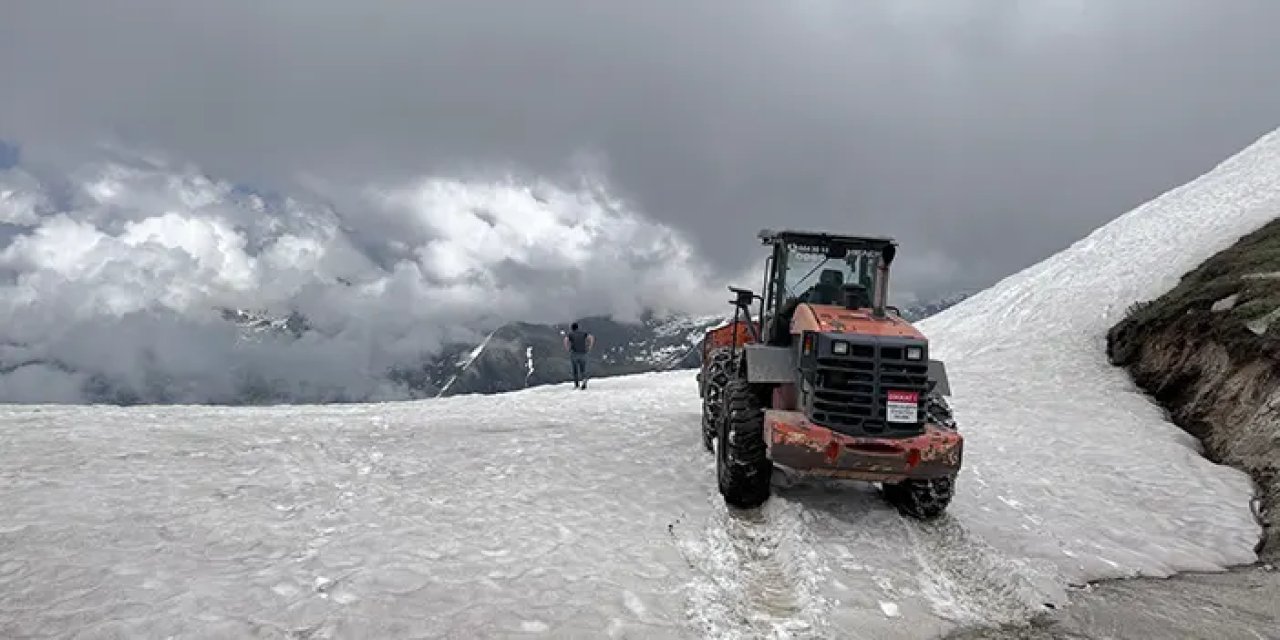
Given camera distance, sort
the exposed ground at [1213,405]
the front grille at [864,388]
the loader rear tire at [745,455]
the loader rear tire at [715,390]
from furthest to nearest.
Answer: the loader rear tire at [715,390], the loader rear tire at [745,455], the front grille at [864,388], the exposed ground at [1213,405]

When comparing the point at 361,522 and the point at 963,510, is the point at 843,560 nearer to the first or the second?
the point at 963,510

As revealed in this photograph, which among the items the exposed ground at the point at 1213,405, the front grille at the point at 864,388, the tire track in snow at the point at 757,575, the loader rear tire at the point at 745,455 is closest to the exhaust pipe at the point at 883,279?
the front grille at the point at 864,388

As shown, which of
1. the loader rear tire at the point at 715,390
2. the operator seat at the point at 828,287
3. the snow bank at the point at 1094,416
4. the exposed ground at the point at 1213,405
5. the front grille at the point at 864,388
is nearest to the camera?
the exposed ground at the point at 1213,405

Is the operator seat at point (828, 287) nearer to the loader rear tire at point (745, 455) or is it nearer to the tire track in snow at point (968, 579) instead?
the loader rear tire at point (745, 455)

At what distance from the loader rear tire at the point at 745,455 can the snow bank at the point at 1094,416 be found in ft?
9.58

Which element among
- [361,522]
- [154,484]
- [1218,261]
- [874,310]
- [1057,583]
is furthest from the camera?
[1218,261]

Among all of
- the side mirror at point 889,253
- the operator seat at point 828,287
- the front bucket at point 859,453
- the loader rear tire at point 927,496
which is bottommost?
the loader rear tire at point 927,496

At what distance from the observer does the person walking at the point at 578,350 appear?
25.6m

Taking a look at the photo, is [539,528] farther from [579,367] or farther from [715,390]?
[579,367]

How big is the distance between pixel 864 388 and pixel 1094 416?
9.93 meters

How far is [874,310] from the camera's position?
10297 mm

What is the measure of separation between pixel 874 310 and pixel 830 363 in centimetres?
168

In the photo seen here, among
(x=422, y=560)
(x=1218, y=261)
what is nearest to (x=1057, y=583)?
(x=422, y=560)

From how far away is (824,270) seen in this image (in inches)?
424
